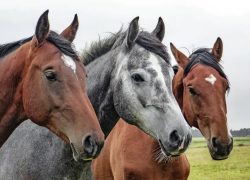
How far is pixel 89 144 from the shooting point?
5.43 meters

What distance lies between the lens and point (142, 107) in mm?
6977

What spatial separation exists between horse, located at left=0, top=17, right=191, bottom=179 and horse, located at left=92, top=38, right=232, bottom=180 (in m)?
1.24

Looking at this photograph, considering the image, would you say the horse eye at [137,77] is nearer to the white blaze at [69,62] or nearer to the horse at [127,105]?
the horse at [127,105]

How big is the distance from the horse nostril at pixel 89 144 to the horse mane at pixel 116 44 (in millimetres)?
2233

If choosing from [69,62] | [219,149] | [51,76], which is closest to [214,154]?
[219,149]

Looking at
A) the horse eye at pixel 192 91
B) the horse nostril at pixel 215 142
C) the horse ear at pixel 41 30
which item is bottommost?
the horse nostril at pixel 215 142

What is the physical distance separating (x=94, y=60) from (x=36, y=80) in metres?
2.40

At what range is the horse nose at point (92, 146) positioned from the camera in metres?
5.37

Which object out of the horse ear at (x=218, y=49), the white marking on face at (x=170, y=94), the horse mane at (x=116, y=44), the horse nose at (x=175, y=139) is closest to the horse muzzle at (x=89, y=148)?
the horse nose at (x=175, y=139)

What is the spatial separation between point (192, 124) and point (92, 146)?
3.88 metres

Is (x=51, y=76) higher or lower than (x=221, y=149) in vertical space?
higher

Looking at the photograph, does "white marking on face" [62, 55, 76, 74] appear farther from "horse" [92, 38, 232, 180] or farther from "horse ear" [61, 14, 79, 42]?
"horse" [92, 38, 232, 180]

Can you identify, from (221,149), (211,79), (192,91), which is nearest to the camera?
(221,149)

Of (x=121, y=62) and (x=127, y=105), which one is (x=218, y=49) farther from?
(x=127, y=105)
